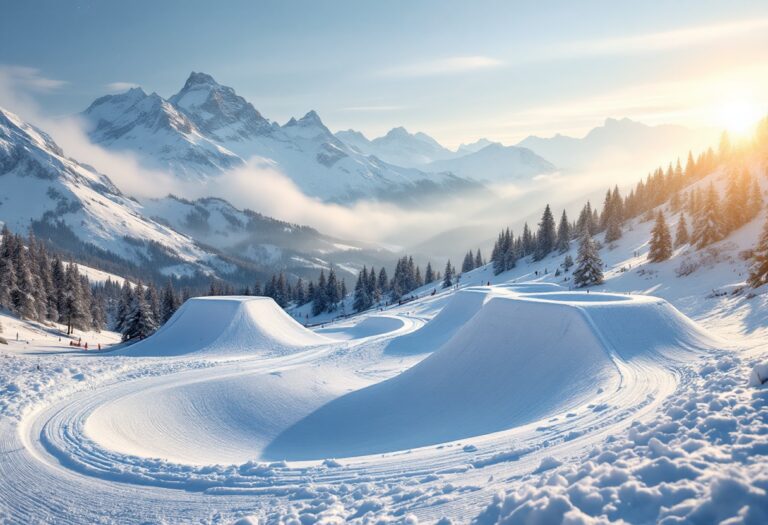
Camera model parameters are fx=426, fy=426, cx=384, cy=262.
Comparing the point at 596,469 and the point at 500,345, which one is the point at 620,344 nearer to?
the point at 500,345

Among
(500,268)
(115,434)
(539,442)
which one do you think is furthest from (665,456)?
(500,268)

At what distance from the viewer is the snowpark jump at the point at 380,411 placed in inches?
343

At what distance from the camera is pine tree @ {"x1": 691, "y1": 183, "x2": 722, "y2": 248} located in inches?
1649

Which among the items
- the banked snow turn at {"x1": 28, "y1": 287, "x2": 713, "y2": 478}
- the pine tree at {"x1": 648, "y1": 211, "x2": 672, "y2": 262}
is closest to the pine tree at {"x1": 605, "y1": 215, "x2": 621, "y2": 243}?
the pine tree at {"x1": 648, "y1": 211, "x2": 672, "y2": 262}

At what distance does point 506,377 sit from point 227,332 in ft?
70.1

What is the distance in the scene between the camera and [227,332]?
29828 millimetres

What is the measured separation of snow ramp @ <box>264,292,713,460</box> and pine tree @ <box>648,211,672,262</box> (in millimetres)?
32909

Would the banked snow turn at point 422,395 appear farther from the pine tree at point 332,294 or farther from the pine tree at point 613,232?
the pine tree at point 332,294

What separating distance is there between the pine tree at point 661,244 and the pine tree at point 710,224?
2.40 meters

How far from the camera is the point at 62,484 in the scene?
905 cm

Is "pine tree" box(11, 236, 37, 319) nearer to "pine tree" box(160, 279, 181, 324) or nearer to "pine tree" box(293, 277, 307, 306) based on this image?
"pine tree" box(160, 279, 181, 324)

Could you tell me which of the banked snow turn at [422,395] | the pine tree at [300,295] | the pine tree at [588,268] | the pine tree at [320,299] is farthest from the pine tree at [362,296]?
the banked snow turn at [422,395]

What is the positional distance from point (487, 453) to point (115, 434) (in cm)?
1117

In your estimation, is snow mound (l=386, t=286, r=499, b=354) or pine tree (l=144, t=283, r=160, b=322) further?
pine tree (l=144, t=283, r=160, b=322)
